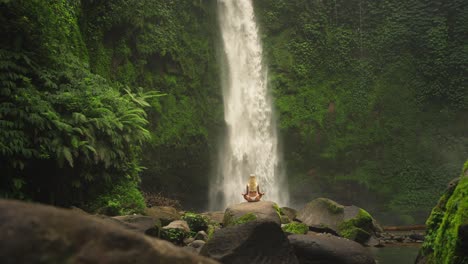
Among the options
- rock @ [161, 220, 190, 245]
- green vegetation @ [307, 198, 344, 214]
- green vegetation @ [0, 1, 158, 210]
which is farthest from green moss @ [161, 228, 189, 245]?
green vegetation @ [307, 198, 344, 214]

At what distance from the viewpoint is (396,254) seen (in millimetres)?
8977

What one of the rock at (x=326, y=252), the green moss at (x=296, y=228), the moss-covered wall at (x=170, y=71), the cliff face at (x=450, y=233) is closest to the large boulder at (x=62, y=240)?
the cliff face at (x=450, y=233)

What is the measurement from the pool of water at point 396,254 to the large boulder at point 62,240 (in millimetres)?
6865

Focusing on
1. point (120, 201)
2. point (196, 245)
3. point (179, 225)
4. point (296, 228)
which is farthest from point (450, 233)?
point (120, 201)

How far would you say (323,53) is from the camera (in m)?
22.1

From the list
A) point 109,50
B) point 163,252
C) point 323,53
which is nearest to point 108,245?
point 163,252

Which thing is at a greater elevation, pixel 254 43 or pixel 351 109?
pixel 254 43

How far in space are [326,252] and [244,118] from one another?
13.7 m

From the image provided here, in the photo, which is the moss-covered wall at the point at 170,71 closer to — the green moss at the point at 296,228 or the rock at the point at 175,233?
the rock at the point at 175,233

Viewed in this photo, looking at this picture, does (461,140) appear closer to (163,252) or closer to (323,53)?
(323,53)

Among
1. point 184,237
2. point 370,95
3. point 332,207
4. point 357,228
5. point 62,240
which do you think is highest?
point 370,95

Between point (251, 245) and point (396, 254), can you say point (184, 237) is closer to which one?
point (251, 245)

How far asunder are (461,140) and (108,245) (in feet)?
69.8

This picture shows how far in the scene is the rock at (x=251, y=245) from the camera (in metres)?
5.73
